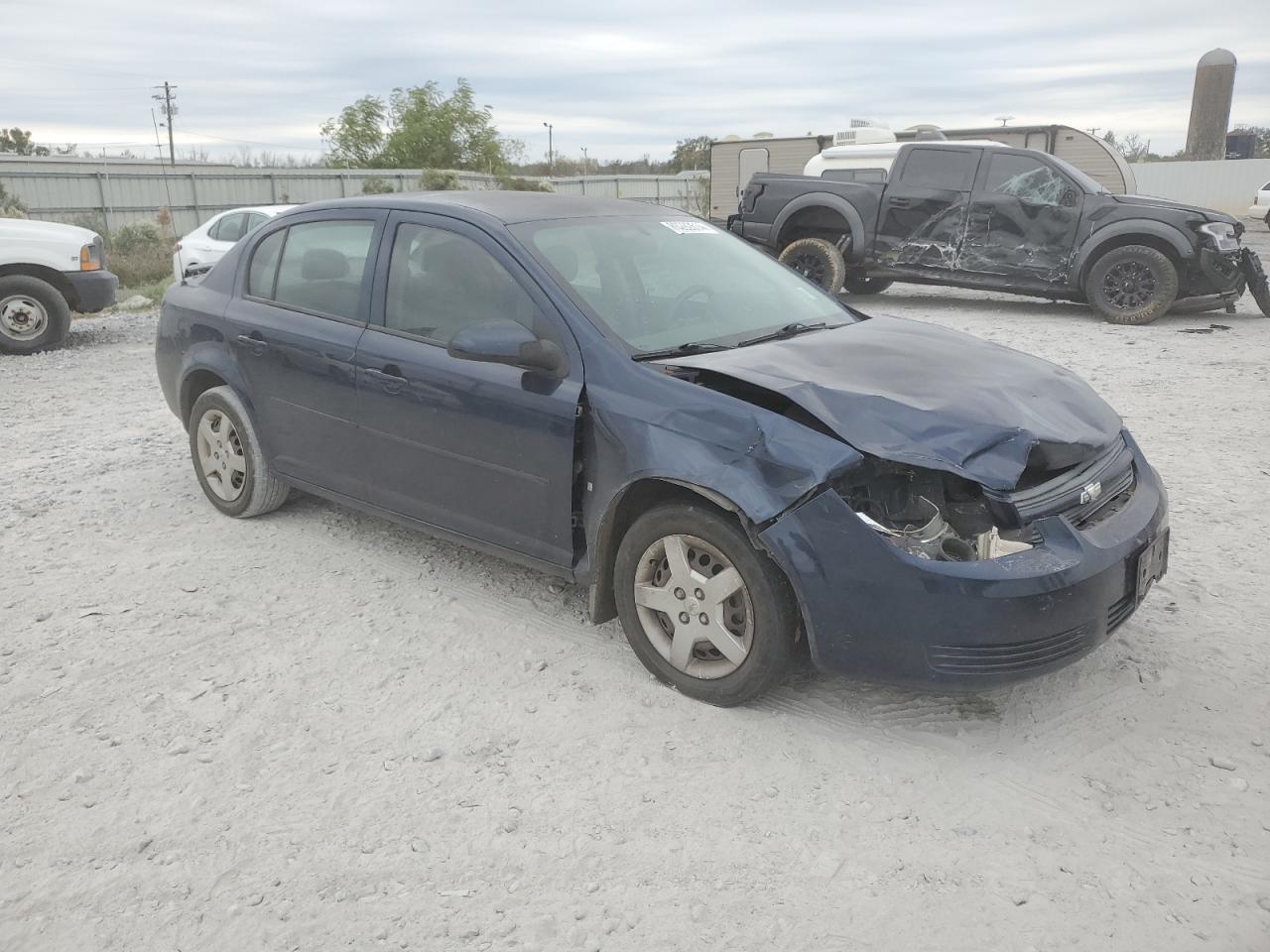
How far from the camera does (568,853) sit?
2830 millimetres

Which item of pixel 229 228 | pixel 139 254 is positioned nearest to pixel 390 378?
pixel 229 228

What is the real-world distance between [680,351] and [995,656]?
1.51m

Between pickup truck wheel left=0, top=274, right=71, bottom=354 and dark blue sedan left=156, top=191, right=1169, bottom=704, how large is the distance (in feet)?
23.5

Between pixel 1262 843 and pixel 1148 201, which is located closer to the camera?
pixel 1262 843

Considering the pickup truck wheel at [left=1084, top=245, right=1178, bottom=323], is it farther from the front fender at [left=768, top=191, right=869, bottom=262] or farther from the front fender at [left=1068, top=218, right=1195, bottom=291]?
the front fender at [left=768, top=191, right=869, bottom=262]

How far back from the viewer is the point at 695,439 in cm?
336

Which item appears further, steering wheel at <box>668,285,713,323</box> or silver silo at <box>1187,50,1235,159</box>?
silver silo at <box>1187,50,1235,159</box>

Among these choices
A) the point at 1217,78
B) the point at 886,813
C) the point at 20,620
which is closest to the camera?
the point at 886,813

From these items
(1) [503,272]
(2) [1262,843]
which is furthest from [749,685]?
(1) [503,272]

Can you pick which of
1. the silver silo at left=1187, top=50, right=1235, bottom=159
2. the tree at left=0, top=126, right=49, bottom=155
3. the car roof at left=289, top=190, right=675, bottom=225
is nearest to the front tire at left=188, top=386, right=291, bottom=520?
the car roof at left=289, top=190, right=675, bottom=225

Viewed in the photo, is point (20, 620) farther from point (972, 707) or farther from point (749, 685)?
point (972, 707)

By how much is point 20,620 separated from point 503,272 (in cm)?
246

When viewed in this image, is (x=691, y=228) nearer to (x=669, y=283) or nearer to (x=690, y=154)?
(x=669, y=283)

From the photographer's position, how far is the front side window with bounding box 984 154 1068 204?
1170cm
